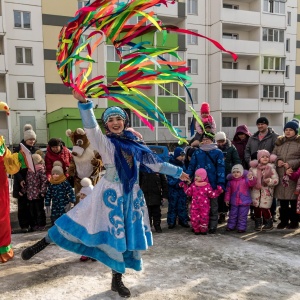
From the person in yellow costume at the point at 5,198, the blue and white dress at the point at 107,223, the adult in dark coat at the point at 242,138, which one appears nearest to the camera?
the blue and white dress at the point at 107,223

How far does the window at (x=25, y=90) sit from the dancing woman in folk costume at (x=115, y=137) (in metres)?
20.7

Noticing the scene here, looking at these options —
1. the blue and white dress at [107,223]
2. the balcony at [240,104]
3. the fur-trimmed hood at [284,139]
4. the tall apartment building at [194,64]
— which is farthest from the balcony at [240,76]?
the blue and white dress at [107,223]

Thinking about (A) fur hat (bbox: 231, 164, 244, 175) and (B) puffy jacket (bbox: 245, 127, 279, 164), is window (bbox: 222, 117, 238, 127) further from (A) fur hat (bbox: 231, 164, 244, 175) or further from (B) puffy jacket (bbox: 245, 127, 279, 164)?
(A) fur hat (bbox: 231, 164, 244, 175)

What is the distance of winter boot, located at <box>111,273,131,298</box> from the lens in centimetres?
307

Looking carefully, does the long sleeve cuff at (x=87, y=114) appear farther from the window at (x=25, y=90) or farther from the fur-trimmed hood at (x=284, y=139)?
the window at (x=25, y=90)

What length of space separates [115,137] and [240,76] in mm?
26381

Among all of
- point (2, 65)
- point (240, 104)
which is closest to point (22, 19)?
point (2, 65)

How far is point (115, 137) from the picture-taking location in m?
3.14

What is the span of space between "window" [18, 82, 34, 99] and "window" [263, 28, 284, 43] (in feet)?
64.3

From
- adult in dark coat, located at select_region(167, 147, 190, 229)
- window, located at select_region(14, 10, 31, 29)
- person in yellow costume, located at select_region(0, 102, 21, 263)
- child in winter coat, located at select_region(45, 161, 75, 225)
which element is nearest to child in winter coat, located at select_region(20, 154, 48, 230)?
child in winter coat, located at select_region(45, 161, 75, 225)

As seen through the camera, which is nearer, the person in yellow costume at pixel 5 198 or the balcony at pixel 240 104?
the person in yellow costume at pixel 5 198

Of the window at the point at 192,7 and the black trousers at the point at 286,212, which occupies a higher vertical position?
the window at the point at 192,7

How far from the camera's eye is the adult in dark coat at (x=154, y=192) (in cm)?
549

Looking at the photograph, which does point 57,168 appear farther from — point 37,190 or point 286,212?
point 286,212
